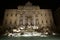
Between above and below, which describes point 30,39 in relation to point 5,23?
below

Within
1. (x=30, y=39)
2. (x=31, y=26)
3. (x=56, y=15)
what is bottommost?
(x=30, y=39)

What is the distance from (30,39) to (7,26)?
1.26 meters

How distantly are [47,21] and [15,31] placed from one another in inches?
57.3

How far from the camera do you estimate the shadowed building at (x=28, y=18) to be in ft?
15.1

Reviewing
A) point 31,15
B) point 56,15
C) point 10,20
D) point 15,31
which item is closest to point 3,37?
point 15,31

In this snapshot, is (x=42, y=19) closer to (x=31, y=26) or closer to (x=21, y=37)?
(x=31, y=26)

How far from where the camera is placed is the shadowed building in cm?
462

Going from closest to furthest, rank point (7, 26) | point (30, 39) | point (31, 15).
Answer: point (30, 39) < point (7, 26) < point (31, 15)

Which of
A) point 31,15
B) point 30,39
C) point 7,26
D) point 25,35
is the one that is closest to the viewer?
point 30,39

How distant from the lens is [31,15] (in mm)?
4863

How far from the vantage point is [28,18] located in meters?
4.82

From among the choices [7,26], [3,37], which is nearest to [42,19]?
[7,26]

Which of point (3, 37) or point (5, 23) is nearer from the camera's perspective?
point (3, 37)

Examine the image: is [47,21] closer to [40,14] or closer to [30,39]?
[40,14]
